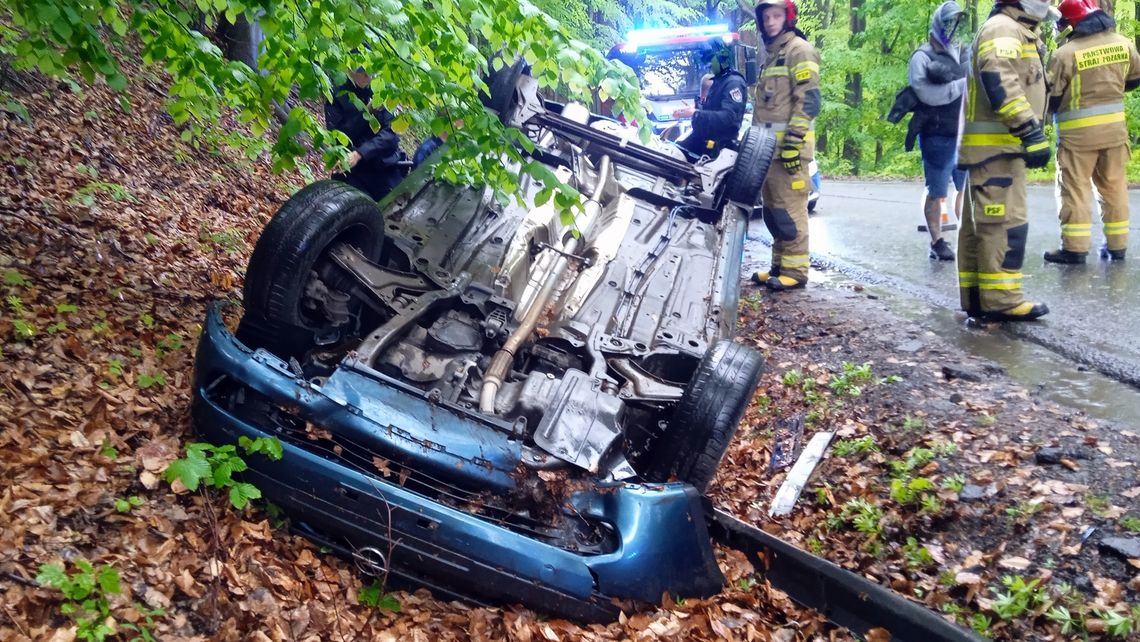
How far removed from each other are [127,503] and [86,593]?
555 millimetres

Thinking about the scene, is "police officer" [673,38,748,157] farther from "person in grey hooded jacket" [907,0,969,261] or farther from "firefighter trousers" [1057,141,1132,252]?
"firefighter trousers" [1057,141,1132,252]

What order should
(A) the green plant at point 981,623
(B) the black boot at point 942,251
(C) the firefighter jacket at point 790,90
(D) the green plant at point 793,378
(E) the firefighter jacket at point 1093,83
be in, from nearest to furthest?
(A) the green plant at point 981,623, (D) the green plant at point 793,378, (E) the firefighter jacket at point 1093,83, (C) the firefighter jacket at point 790,90, (B) the black boot at point 942,251

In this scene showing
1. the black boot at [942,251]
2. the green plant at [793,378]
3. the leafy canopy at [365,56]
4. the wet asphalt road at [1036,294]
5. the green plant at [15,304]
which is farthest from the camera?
the black boot at [942,251]

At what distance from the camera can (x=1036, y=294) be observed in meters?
6.05

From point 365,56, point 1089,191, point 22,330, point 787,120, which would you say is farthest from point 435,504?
point 1089,191

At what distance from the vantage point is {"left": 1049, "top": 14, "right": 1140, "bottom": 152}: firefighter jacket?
618 cm

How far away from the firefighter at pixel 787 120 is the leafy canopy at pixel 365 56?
12.0ft

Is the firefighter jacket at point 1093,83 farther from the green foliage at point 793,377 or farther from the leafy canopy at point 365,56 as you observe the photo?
the leafy canopy at point 365,56

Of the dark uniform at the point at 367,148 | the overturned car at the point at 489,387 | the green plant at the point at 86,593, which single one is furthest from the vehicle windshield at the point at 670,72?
the green plant at the point at 86,593

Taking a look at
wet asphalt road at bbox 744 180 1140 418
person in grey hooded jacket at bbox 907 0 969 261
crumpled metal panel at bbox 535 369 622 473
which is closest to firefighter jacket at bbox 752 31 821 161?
person in grey hooded jacket at bbox 907 0 969 261

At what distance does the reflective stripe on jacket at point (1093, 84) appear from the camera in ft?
20.3

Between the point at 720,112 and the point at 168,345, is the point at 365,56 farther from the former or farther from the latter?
the point at 720,112

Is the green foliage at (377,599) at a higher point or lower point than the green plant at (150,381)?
lower

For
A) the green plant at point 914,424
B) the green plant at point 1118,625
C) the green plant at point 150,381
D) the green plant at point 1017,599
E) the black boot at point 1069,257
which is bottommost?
the green plant at point 1017,599
